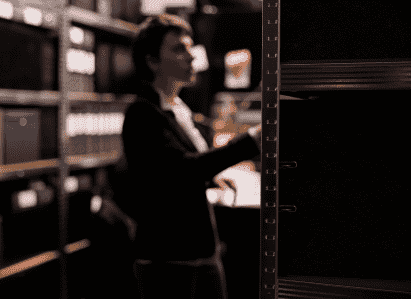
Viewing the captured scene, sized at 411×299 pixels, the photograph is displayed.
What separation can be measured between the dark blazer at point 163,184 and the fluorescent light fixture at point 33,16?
1164mm

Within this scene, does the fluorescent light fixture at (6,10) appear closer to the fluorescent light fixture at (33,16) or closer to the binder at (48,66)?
the fluorescent light fixture at (33,16)

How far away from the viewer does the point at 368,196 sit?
2.63ft

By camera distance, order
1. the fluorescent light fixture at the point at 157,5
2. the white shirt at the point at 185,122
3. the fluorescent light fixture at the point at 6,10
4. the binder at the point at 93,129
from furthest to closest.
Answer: the fluorescent light fixture at the point at 157,5
the binder at the point at 93,129
the fluorescent light fixture at the point at 6,10
the white shirt at the point at 185,122

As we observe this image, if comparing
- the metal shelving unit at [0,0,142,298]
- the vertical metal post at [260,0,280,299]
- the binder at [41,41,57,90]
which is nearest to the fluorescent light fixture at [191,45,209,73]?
the metal shelving unit at [0,0,142,298]

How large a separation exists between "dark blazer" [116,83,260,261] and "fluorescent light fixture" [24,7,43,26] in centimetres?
116

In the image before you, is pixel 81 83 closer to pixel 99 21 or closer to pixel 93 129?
pixel 93 129

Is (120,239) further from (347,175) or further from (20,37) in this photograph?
(347,175)

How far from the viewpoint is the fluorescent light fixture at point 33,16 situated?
2.20 m

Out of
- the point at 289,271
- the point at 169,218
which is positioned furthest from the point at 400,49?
the point at 169,218

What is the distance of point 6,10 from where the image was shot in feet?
6.70

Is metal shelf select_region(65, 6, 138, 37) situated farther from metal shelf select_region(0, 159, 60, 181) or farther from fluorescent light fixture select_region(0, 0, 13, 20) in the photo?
metal shelf select_region(0, 159, 60, 181)

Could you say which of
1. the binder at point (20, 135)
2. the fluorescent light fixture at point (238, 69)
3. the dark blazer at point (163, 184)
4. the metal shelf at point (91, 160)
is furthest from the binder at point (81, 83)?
the dark blazer at point (163, 184)

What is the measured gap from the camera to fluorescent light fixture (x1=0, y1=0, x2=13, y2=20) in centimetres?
201

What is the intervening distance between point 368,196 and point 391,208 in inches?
1.9
